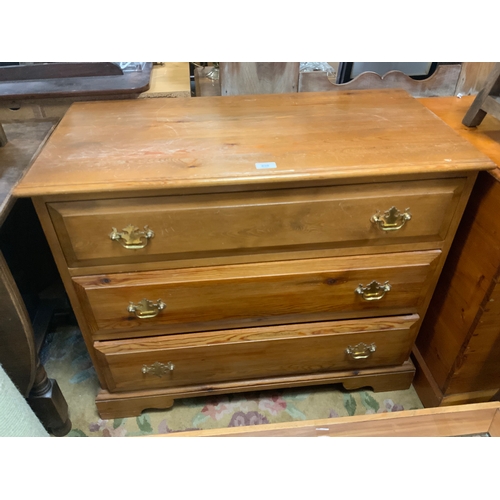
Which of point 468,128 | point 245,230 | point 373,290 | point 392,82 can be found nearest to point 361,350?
point 373,290

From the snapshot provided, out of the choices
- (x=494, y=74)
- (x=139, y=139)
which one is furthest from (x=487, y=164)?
(x=139, y=139)

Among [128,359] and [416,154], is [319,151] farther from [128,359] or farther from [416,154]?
[128,359]

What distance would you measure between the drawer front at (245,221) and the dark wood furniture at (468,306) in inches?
4.2

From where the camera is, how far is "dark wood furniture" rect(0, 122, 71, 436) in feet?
2.98

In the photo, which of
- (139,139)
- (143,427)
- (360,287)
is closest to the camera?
(139,139)

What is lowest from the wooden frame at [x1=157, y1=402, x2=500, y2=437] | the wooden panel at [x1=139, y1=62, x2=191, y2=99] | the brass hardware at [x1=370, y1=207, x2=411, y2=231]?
the wooden frame at [x1=157, y1=402, x2=500, y2=437]

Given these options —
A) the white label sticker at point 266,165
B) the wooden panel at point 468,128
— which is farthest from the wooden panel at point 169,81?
the wooden panel at point 468,128

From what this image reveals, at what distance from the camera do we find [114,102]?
1147mm

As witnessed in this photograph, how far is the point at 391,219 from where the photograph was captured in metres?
0.95

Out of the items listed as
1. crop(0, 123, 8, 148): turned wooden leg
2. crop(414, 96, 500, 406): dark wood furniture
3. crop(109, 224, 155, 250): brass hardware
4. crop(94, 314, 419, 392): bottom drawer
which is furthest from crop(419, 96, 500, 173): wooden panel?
crop(0, 123, 8, 148): turned wooden leg

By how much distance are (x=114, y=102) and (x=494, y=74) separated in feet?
3.31

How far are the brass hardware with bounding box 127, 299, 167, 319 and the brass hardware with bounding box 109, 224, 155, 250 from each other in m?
0.17

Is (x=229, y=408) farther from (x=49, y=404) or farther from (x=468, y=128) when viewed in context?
(x=468, y=128)

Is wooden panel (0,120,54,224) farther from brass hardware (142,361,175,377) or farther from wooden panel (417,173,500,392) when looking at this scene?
wooden panel (417,173,500,392)
